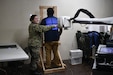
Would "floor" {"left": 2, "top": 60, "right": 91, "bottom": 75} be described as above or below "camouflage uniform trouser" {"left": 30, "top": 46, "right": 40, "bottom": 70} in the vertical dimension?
below

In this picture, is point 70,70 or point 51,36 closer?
point 51,36

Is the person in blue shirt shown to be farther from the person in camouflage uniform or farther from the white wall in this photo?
the white wall

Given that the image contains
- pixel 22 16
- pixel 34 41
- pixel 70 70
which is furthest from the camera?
pixel 22 16

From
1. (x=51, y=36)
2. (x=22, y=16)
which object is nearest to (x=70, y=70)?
(x=51, y=36)

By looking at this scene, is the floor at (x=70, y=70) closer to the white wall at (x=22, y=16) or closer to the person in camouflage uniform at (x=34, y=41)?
the person in camouflage uniform at (x=34, y=41)

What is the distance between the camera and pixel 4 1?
4762mm

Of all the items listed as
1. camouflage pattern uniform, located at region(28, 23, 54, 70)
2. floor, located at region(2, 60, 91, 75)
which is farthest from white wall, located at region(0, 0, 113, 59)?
camouflage pattern uniform, located at region(28, 23, 54, 70)

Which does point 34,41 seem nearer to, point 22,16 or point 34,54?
point 34,54

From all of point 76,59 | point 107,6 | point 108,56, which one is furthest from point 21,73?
point 107,6

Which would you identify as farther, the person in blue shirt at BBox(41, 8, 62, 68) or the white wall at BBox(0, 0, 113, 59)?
the white wall at BBox(0, 0, 113, 59)

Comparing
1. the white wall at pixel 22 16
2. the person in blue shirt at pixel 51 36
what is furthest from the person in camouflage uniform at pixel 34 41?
the white wall at pixel 22 16

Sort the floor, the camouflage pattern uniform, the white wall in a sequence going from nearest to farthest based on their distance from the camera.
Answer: the camouflage pattern uniform, the floor, the white wall

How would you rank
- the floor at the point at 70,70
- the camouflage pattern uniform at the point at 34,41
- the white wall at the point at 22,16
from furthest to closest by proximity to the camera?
the white wall at the point at 22,16, the floor at the point at 70,70, the camouflage pattern uniform at the point at 34,41

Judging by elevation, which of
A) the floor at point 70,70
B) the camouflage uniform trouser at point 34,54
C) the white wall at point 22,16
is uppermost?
the white wall at point 22,16
